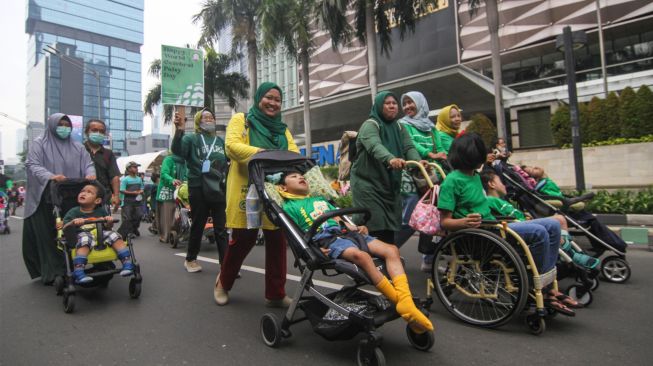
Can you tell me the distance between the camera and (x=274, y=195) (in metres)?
2.94

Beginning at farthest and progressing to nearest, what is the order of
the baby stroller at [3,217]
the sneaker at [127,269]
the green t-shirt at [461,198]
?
the baby stroller at [3,217] < the sneaker at [127,269] < the green t-shirt at [461,198]

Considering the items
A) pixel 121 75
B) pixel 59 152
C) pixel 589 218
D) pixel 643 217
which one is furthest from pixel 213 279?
pixel 121 75

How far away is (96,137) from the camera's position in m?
4.91

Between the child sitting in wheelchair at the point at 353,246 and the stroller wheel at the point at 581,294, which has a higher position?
the child sitting in wheelchair at the point at 353,246

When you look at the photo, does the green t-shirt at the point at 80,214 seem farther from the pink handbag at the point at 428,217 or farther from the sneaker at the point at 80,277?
the pink handbag at the point at 428,217

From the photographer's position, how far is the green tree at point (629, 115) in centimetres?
1316

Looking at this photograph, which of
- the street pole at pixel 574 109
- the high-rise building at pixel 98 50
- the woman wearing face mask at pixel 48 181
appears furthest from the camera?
the high-rise building at pixel 98 50

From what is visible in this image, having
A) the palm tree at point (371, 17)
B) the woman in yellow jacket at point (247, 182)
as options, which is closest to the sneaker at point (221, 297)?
the woman in yellow jacket at point (247, 182)

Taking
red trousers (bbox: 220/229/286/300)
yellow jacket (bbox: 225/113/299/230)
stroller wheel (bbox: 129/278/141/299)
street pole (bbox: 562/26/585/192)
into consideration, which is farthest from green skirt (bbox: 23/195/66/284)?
street pole (bbox: 562/26/585/192)

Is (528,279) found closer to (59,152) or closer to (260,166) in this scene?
(260,166)

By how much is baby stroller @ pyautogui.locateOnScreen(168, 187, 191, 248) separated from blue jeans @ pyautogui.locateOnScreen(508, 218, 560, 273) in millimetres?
5817

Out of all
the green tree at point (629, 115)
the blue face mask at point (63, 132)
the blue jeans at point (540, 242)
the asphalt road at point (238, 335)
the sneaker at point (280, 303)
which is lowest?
the asphalt road at point (238, 335)

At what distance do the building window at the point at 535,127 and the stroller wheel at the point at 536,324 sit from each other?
16926mm

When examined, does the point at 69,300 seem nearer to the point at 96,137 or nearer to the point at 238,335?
the point at 238,335
